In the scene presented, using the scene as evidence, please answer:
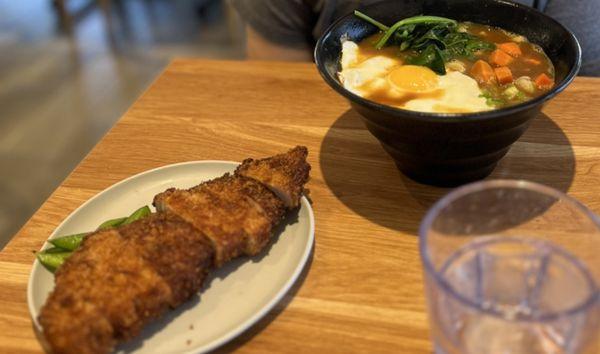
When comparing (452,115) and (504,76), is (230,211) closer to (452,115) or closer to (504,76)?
(452,115)

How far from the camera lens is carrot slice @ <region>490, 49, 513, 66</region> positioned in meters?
1.36

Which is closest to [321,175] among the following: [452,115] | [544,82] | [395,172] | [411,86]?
[395,172]

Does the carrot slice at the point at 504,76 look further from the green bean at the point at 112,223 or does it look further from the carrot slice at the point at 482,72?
the green bean at the point at 112,223

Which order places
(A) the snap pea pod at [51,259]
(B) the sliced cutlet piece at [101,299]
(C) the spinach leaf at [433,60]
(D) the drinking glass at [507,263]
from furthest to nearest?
(C) the spinach leaf at [433,60] → (A) the snap pea pod at [51,259] → (B) the sliced cutlet piece at [101,299] → (D) the drinking glass at [507,263]

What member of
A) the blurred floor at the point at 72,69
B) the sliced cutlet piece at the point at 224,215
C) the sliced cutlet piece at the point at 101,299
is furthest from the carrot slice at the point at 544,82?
the blurred floor at the point at 72,69

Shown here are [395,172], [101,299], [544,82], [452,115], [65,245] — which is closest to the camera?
[101,299]

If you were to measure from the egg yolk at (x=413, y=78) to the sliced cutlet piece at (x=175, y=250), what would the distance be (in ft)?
1.83

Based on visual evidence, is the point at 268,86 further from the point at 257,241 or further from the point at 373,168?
the point at 257,241

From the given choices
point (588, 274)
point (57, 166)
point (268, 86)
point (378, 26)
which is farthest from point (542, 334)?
point (57, 166)

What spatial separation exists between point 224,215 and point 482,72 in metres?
0.66

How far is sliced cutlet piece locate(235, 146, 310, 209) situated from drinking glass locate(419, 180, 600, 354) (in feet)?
1.23

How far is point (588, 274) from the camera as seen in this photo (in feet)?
2.86

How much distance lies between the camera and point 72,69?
4.29m

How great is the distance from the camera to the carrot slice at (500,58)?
1356 millimetres
